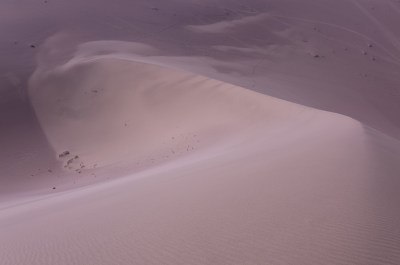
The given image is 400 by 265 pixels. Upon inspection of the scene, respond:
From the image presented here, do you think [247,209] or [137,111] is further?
[137,111]

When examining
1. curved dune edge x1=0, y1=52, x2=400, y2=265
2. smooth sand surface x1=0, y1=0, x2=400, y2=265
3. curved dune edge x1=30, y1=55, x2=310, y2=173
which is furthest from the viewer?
curved dune edge x1=30, y1=55, x2=310, y2=173

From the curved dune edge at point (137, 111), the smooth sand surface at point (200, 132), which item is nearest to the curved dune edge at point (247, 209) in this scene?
the smooth sand surface at point (200, 132)

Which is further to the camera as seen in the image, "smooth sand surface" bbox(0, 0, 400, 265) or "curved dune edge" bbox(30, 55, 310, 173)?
"curved dune edge" bbox(30, 55, 310, 173)

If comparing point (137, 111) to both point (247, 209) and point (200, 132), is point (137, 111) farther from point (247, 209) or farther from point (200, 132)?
point (247, 209)

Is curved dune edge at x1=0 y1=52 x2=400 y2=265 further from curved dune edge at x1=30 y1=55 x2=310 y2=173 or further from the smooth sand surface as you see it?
curved dune edge at x1=30 y1=55 x2=310 y2=173

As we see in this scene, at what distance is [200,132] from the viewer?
9469 mm

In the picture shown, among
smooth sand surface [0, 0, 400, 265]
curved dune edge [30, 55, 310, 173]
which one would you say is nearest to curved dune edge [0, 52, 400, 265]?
smooth sand surface [0, 0, 400, 265]

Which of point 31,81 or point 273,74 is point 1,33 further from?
point 273,74

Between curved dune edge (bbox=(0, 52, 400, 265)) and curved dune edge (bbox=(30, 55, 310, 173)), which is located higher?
curved dune edge (bbox=(30, 55, 310, 173))

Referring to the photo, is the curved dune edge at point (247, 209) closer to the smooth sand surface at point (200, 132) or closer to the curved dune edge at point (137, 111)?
the smooth sand surface at point (200, 132)

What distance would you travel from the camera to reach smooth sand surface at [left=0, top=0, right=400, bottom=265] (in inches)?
129

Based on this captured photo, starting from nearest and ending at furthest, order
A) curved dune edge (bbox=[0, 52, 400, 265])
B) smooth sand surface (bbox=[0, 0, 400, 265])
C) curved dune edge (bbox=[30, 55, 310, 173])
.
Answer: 1. curved dune edge (bbox=[0, 52, 400, 265])
2. smooth sand surface (bbox=[0, 0, 400, 265])
3. curved dune edge (bbox=[30, 55, 310, 173])

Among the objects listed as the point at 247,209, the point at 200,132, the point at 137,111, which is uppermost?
the point at 137,111

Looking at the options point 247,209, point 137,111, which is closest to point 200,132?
point 137,111
